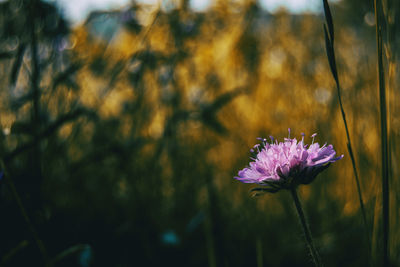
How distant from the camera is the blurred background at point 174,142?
1.94 ft

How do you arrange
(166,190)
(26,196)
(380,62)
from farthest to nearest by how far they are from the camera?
(166,190), (26,196), (380,62)

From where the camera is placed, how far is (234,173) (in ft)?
3.53

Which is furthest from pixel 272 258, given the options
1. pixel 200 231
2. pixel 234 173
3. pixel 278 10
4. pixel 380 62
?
pixel 278 10

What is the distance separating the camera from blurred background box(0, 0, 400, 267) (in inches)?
23.3

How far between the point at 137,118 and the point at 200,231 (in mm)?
322

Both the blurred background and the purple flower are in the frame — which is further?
the blurred background

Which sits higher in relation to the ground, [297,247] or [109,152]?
[109,152]

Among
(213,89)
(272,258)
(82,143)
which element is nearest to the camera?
(272,258)

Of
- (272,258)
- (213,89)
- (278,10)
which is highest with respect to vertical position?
(278,10)

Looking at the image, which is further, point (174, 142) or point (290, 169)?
point (174, 142)

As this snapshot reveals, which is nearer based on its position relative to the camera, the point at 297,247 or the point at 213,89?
the point at 297,247

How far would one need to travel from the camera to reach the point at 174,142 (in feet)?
3.25

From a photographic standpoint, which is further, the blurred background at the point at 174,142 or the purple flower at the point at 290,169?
the blurred background at the point at 174,142

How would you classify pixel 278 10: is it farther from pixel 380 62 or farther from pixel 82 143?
pixel 380 62
